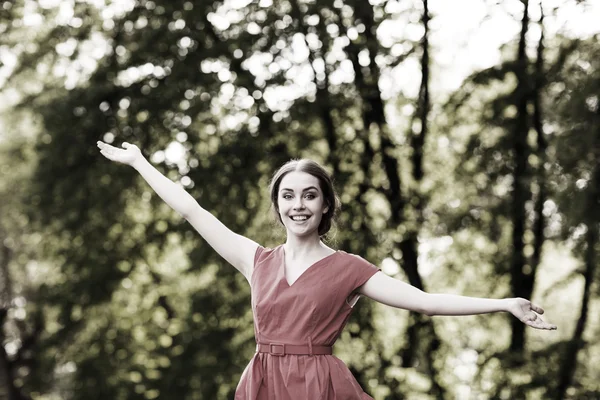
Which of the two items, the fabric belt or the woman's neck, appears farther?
the woman's neck

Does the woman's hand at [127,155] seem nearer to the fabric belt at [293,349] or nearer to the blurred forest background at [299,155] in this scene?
the fabric belt at [293,349]

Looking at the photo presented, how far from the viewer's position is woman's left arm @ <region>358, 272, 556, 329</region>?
248cm

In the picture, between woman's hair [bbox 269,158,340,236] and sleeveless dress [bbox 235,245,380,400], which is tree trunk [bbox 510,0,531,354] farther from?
sleeveless dress [bbox 235,245,380,400]

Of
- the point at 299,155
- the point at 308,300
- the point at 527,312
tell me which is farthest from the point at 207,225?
the point at 299,155

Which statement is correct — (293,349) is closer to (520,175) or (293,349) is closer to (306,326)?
(306,326)

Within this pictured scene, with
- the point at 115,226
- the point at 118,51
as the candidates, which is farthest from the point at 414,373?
the point at 118,51

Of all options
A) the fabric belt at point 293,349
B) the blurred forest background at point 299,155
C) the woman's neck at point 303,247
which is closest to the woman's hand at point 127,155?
the woman's neck at point 303,247

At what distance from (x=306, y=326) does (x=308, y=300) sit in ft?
0.26

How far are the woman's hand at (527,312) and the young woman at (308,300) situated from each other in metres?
0.08

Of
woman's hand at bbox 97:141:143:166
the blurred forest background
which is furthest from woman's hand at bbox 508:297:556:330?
the blurred forest background

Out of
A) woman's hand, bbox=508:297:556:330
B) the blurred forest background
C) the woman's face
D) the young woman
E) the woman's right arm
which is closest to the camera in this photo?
woman's hand, bbox=508:297:556:330

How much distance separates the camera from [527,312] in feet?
8.13

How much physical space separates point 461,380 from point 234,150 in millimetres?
2753

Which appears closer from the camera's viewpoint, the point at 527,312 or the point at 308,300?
the point at 527,312
